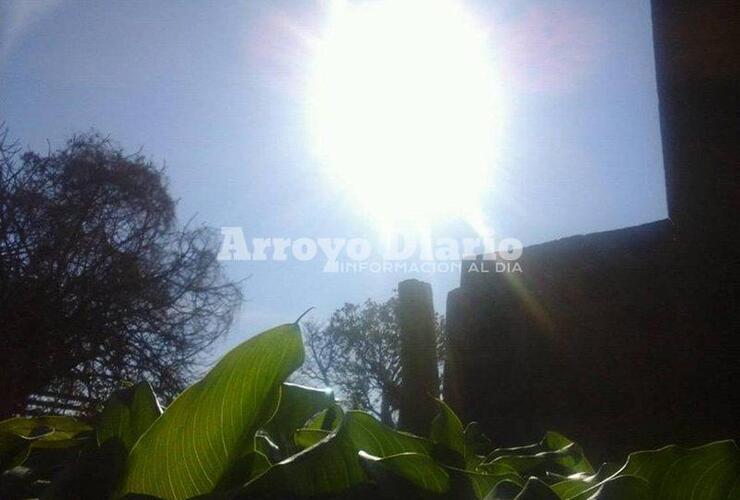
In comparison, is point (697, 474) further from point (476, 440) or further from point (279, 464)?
point (476, 440)

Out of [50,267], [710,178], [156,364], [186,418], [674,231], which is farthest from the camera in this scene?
[156,364]

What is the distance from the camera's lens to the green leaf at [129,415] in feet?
1.81

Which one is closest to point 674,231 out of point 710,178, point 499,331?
point 710,178

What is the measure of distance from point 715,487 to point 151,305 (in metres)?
6.74

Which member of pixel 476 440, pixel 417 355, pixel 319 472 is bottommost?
pixel 417 355

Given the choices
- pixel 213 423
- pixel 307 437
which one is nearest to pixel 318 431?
pixel 307 437

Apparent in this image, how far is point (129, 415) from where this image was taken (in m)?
0.56

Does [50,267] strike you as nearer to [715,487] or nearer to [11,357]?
[11,357]

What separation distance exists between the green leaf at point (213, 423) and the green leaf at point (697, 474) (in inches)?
10.0

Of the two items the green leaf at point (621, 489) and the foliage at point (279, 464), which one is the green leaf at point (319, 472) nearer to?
the foliage at point (279, 464)

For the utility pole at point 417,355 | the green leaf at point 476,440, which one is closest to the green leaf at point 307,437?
the green leaf at point 476,440

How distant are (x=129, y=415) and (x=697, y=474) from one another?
438mm

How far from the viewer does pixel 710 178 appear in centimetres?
398

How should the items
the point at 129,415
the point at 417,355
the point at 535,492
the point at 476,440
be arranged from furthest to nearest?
1. the point at 417,355
2. the point at 476,440
3. the point at 129,415
4. the point at 535,492
